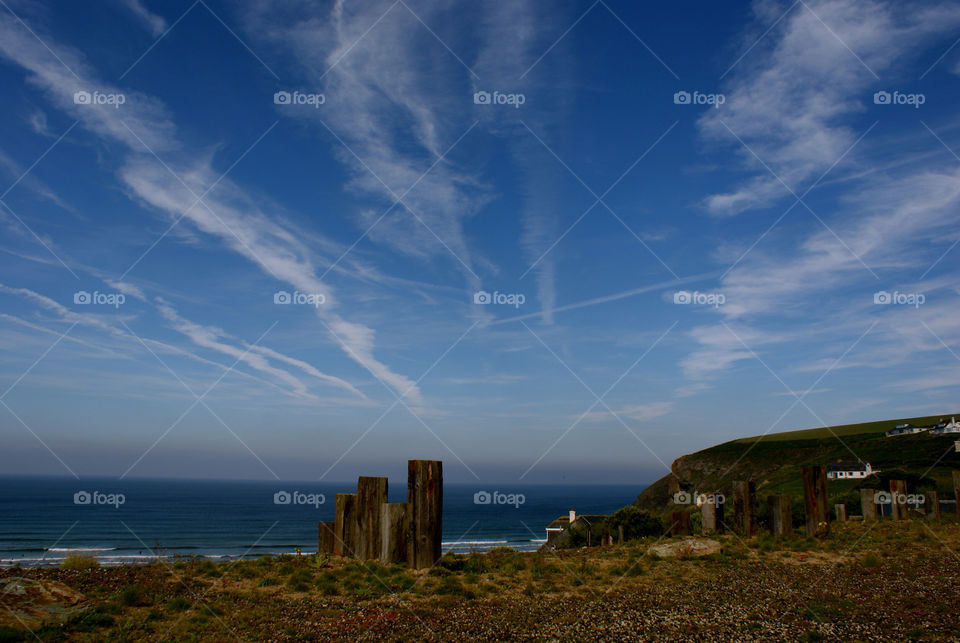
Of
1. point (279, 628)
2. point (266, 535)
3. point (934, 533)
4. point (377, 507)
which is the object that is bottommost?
point (266, 535)

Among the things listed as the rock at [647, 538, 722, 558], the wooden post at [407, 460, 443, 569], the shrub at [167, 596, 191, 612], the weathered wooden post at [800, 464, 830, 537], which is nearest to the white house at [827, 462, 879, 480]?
the weathered wooden post at [800, 464, 830, 537]

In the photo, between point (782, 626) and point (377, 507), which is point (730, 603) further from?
point (377, 507)

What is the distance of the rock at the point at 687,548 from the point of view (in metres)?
16.7

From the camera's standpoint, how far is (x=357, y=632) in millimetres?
8695

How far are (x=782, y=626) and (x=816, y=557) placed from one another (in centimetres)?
917

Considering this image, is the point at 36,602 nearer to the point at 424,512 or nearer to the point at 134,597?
the point at 134,597

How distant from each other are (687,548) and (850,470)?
3892 inches

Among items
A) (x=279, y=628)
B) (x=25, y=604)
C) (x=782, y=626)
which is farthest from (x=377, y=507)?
(x=782, y=626)

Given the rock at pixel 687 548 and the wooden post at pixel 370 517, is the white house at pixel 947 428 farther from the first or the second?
the wooden post at pixel 370 517

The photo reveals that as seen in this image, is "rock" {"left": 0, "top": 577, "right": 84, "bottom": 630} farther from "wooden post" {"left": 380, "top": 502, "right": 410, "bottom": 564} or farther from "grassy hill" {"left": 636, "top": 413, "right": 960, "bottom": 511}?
"grassy hill" {"left": 636, "top": 413, "right": 960, "bottom": 511}

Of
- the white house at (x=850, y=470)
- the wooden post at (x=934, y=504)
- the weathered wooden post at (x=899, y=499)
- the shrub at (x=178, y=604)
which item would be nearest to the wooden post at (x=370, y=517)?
the shrub at (x=178, y=604)

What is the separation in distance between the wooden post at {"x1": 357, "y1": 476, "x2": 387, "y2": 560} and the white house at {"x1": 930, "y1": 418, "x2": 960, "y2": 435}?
135 meters

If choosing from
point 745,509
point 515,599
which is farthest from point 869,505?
point 515,599

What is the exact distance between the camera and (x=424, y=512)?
44.4 ft
